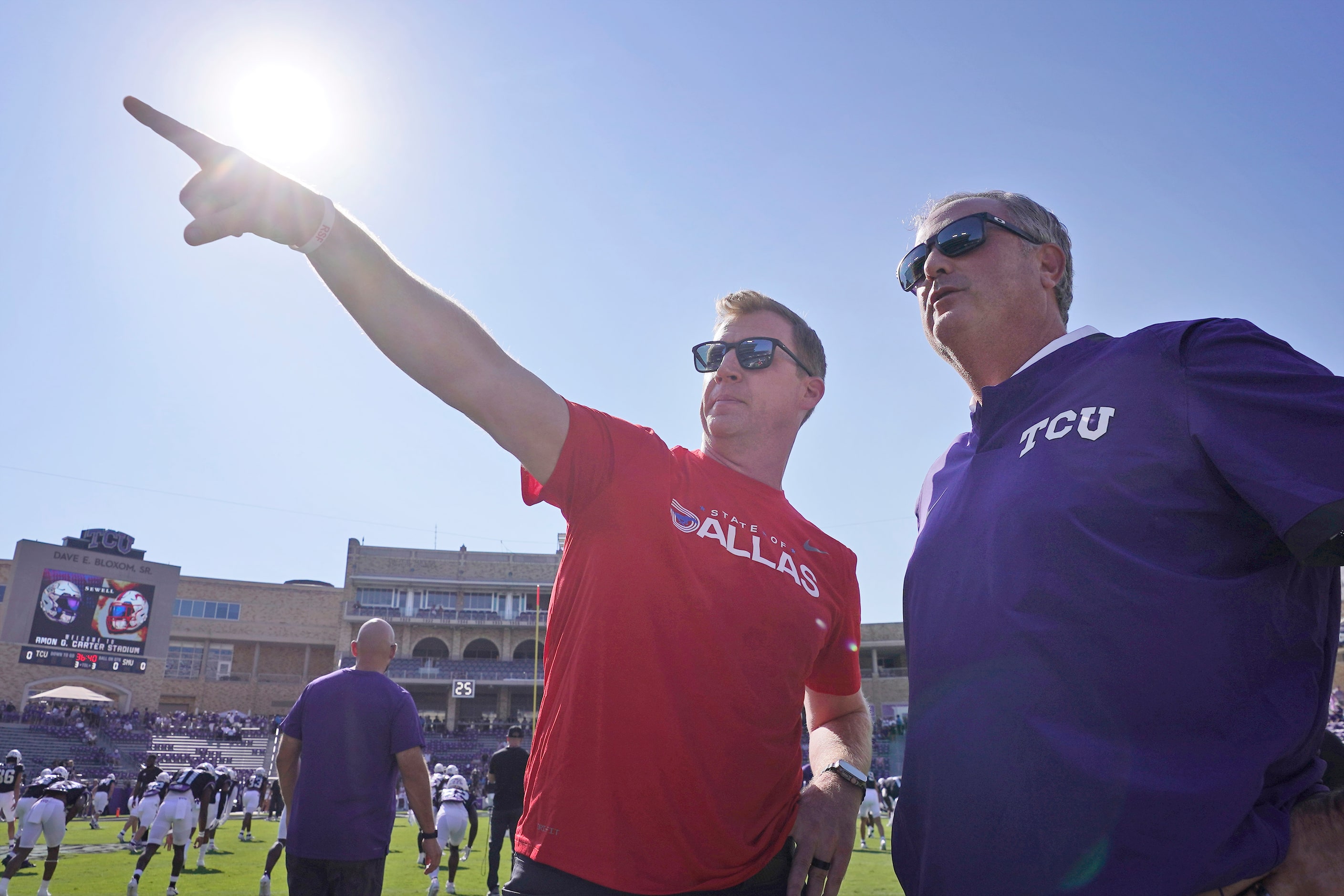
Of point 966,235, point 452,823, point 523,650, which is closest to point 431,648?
point 523,650

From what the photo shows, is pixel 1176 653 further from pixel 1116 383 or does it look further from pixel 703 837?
pixel 703 837

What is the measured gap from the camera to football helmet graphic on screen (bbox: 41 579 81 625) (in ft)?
124

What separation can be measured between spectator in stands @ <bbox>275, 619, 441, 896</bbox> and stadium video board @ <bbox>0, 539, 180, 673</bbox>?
41341 millimetres

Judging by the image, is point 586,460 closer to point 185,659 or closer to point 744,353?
point 744,353

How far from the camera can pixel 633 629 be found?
2.32 meters

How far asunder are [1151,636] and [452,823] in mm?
12824

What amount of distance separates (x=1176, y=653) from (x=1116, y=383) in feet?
1.98

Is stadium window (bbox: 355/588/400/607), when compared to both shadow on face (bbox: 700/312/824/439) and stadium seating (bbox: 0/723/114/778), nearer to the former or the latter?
stadium seating (bbox: 0/723/114/778)

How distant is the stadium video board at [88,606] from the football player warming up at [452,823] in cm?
3462

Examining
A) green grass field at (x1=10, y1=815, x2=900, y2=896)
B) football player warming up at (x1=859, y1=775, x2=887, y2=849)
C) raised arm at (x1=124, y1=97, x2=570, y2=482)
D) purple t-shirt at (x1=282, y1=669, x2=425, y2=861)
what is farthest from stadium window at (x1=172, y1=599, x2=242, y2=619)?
raised arm at (x1=124, y1=97, x2=570, y2=482)

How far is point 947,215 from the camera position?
260 cm

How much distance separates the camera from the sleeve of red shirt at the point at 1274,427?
4.62 feet

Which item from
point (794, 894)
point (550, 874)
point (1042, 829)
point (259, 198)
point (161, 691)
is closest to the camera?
point (1042, 829)

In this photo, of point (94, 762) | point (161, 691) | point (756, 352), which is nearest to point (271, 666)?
point (161, 691)
